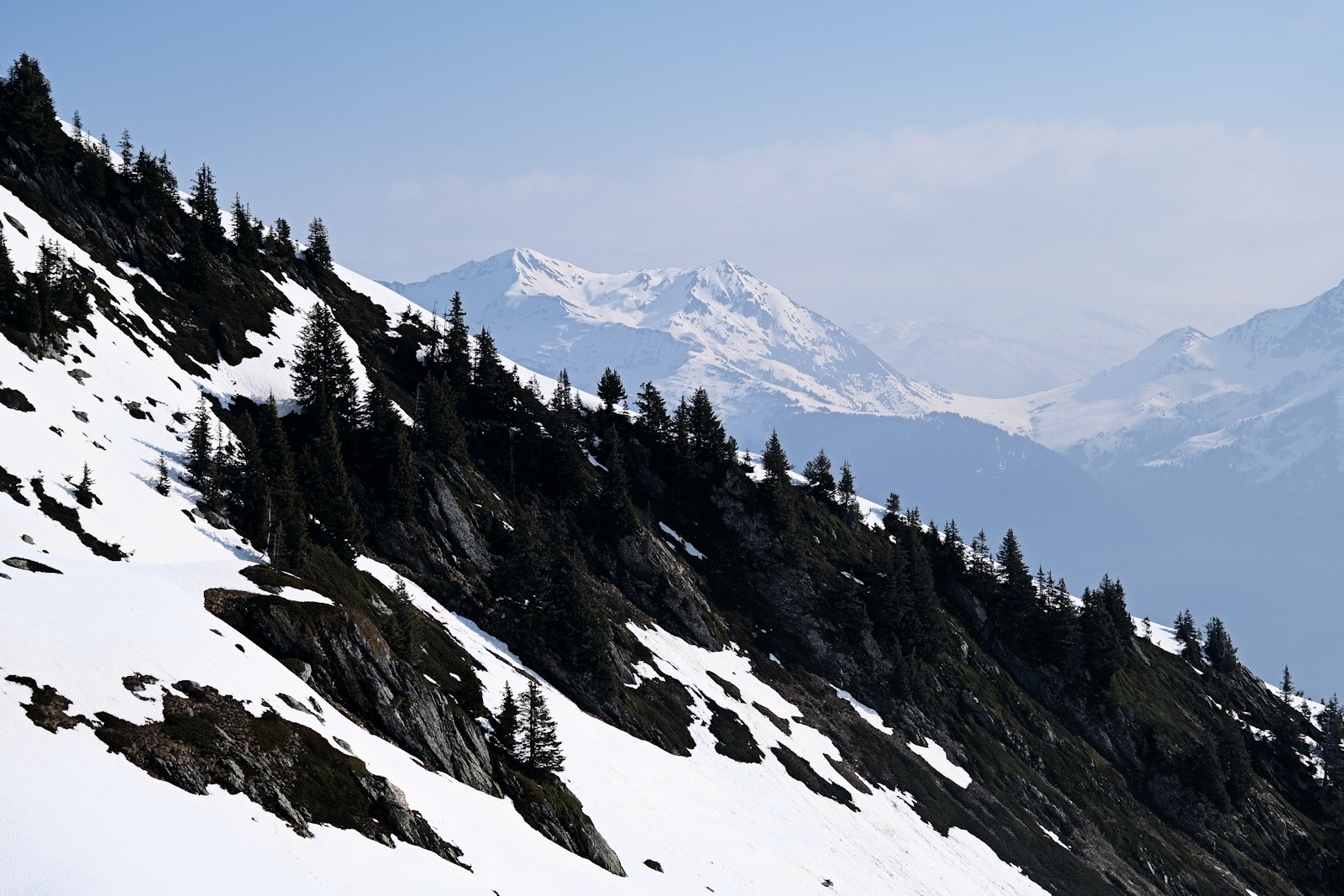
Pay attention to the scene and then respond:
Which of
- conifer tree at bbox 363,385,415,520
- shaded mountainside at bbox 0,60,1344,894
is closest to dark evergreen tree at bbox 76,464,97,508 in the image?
shaded mountainside at bbox 0,60,1344,894

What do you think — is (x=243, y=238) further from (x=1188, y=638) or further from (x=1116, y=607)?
(x=1188, y=638)

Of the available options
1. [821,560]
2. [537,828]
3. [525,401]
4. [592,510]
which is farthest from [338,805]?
[821,560]

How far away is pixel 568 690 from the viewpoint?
→ 2849 inches

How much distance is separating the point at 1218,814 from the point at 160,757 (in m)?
126

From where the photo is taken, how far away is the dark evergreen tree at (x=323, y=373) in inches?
3221

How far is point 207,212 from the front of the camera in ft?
320

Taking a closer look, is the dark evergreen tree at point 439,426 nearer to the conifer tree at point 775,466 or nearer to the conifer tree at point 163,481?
the conifer tree at point 163,481

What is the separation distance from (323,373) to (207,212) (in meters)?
30.4

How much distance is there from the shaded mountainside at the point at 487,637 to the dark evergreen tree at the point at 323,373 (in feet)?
1.42

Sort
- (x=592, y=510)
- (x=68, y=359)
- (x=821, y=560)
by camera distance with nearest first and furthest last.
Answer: (x=68, y=359)
(x=592, y=510)
(x=821, y=560)

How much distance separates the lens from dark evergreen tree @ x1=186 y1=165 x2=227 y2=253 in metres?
95.0

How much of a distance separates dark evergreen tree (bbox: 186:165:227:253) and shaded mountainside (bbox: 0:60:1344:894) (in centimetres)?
70

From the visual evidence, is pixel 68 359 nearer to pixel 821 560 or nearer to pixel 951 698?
pixel 821 560

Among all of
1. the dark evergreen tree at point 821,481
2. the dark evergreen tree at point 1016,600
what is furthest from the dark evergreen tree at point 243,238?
the dark evergreen tree at point 1016,600
